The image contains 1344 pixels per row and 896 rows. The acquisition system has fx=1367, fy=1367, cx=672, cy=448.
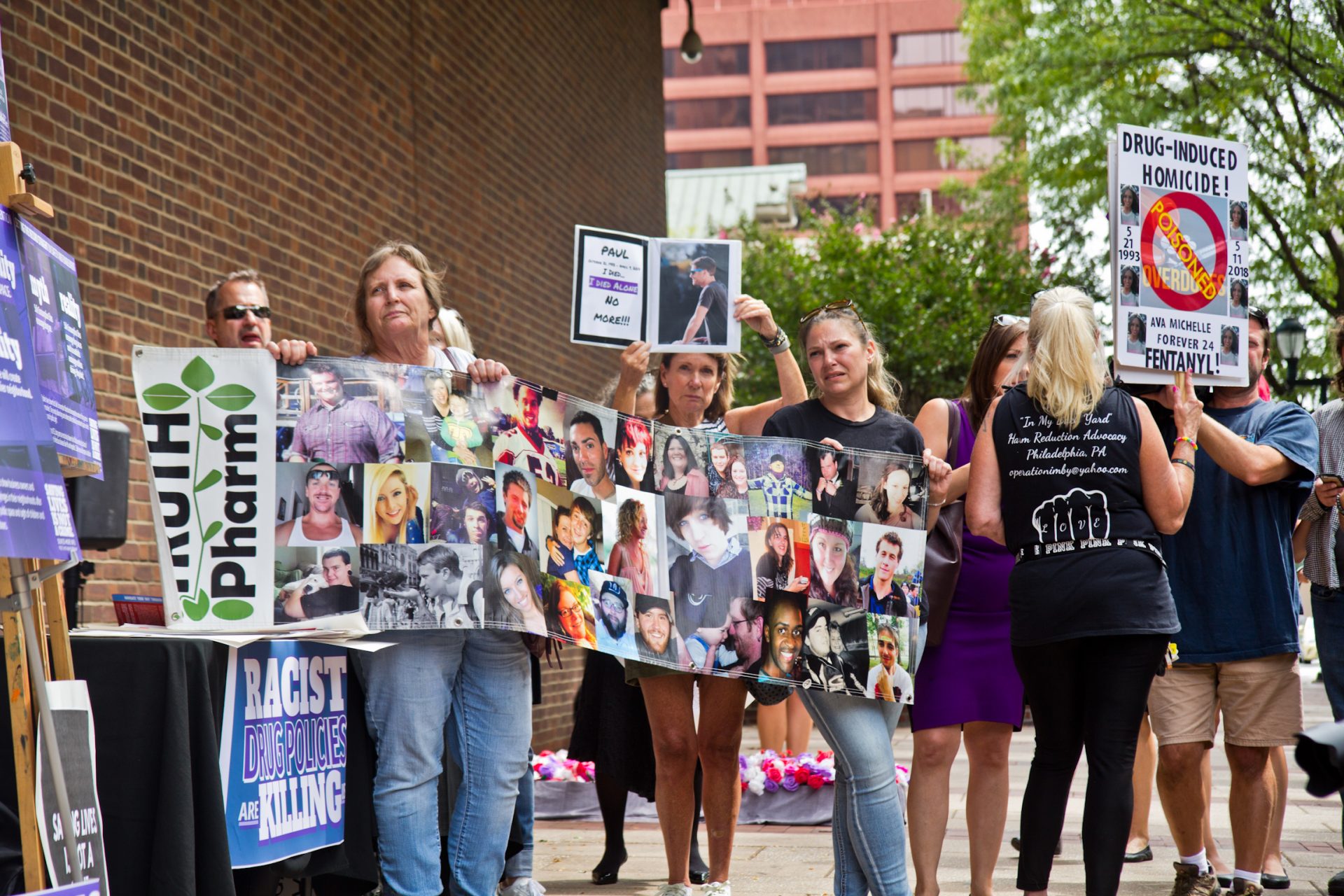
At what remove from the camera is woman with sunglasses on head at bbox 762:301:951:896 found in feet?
12.4

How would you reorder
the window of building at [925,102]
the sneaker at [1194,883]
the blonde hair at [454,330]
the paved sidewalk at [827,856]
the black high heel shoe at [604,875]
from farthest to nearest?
the window of building at [925,102] → the black high heel shoe at [604,875] → the paved sidewalk at [827,856] → the blonde hair at [454,330] → the sneaker at [1194,883]

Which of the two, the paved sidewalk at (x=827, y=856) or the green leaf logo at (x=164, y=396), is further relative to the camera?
the paved sidewalk at (x=827, y=856)

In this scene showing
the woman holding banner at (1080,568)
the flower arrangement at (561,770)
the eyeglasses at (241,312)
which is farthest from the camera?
the flower arrangement at (561,770)

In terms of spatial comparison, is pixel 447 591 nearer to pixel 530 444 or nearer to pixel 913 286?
pixel 530 444

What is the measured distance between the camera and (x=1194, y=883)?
15.0ft

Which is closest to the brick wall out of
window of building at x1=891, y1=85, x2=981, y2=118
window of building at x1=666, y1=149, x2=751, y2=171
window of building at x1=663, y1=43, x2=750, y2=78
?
window of building at x1=666, y1=149, x2=751, y2=171

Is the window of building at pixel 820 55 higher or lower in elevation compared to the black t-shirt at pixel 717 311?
higher

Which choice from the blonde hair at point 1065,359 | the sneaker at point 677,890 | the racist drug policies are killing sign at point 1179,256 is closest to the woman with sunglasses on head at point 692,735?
the sneaker at point 677,890

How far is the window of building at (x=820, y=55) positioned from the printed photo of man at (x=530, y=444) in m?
81.3

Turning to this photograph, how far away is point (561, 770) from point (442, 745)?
11.9ft

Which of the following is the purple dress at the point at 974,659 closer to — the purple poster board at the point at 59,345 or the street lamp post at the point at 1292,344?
the purple poster board at the point at 59,345

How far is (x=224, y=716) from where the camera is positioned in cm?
331

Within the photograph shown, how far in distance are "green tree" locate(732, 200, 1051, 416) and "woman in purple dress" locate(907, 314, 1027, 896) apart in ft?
53.0

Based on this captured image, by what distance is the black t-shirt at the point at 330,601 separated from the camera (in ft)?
11.4
